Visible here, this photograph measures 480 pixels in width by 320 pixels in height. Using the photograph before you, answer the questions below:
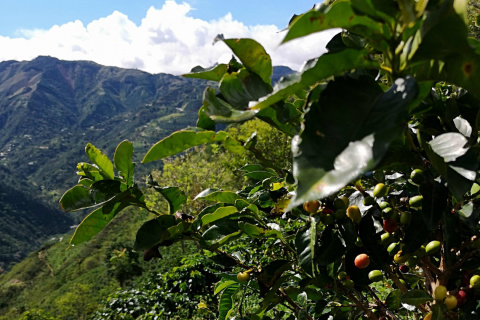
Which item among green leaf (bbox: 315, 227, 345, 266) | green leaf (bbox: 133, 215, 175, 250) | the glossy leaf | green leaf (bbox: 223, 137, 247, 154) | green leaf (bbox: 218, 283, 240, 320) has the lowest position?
green leaf (bbox: 218, 283, 240, 320)

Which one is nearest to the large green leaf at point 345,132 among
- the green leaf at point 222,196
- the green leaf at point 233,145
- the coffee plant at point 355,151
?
the coffee plant at point 355,151

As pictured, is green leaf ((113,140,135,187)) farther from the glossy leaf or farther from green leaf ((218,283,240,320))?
green leaf ((218,283,240,320))

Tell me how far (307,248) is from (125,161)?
1.57ft

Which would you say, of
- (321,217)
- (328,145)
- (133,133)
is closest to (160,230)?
(321,217)

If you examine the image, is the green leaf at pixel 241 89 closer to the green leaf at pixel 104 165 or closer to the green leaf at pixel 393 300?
the green leaf at pixel 104 165

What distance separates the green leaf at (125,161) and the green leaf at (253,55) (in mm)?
386

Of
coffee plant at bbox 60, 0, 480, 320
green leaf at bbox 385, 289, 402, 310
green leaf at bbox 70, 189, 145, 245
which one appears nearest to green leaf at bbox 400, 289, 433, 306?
coffee plant at bbox 60, 0, 480, 320

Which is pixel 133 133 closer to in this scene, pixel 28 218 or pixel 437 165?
pixel 28 218

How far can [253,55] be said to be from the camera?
696 mm

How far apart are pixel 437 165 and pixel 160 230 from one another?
2.08 ft

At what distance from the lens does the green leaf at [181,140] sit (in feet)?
2.52

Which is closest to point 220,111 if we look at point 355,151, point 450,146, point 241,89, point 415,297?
point 241,89

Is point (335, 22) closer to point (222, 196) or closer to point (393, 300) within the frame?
point (222, 196)

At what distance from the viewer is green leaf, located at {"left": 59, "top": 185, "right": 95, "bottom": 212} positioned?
90cm
